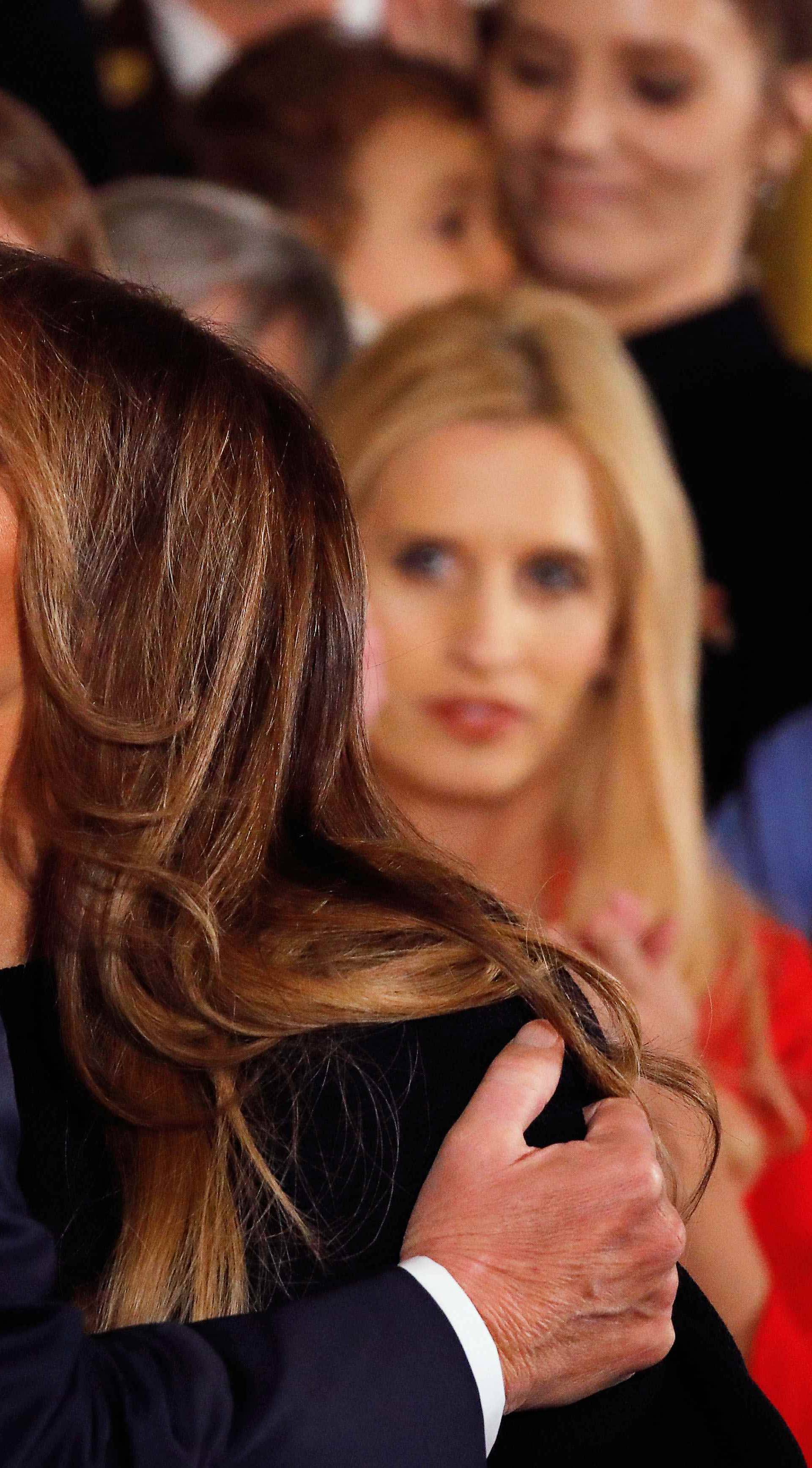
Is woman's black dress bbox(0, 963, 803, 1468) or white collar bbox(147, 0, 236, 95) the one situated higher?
white collar bbox(147, 0, 236, 95)

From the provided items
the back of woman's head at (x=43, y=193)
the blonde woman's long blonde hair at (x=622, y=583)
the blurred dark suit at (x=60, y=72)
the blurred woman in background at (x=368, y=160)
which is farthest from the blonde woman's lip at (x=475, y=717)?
the blurred dark suit at (x=60, y=72)

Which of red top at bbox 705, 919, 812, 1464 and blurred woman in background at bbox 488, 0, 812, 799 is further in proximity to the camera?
blurred woman in background at bbox 488, 0, 812, 799

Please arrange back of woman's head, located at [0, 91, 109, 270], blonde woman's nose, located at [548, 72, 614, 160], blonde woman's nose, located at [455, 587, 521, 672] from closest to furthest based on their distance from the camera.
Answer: back of woman's head, located at [0, 91, 109, 270] → blonde woman's nose, located at [455, 587, 521, 672] → blonde woman's nose, located at [548, 72, 614, 160]

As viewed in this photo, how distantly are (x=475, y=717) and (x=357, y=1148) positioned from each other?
1.12 m

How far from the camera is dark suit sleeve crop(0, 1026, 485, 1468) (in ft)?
2.35

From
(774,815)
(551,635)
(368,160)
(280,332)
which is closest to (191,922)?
(551,635)

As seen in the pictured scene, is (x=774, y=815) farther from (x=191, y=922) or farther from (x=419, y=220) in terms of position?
(x=191, y=922)

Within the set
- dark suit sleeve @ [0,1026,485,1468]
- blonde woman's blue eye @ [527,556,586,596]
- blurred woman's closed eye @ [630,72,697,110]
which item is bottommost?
dark suit sleeve @ [0,1026,485,1468]

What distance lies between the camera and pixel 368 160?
7.01 ft

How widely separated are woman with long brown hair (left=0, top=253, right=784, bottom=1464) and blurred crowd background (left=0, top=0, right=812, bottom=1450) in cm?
92

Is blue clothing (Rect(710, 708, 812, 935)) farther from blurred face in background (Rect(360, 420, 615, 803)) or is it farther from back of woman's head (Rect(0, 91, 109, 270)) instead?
back of woman's head (Rect(0, 91, 109, 270))

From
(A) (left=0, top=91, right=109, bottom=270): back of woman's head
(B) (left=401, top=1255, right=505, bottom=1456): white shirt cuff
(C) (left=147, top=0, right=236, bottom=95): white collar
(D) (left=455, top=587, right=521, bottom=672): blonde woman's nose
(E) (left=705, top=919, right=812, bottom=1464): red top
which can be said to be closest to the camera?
(B) (left=401, top=1255, right=505, bottom=1456): white shirt cuff

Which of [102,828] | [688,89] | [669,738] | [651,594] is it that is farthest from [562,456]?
[102,828]

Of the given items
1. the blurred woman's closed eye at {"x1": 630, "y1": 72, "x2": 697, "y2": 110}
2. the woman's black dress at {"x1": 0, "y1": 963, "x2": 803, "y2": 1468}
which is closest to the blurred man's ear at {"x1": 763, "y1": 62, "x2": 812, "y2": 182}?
the blurred woman's closed eye at {"x1": 630, "y1": 72, "x2": 697, "y2": 110}
